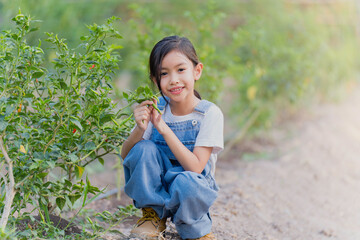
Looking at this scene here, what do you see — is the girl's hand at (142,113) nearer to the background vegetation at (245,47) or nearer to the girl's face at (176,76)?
the girl's face at (176,76)

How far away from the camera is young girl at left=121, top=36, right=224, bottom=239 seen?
2.12 meters

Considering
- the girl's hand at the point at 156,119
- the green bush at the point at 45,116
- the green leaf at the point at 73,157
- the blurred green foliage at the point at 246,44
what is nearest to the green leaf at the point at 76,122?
the green bush at the point at 45,116

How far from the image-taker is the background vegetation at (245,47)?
3717mm

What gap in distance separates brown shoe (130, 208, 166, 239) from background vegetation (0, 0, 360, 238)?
981 millimetres

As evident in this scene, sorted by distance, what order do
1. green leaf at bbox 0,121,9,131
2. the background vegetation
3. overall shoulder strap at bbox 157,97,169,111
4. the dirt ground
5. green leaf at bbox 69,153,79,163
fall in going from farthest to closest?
the background vegetation
the dirt ground
overall shoulder strap at bbox 157,97,169,111
green leaf at bbox 69,153,79,163
green leaf at bbox 0,121,9,131

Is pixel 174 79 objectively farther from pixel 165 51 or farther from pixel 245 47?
pixel 245 47

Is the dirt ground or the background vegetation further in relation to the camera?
the background vegetation

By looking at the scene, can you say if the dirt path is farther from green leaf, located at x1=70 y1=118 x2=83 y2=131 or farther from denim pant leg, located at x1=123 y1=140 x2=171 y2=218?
green leaf, located at x1=70 y1=118 x2=83 y2=131

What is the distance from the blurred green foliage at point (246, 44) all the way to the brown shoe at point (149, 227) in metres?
1.22

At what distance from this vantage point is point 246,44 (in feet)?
15.7

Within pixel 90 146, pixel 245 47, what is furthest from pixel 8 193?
pixel 245 47

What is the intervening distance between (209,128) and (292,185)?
6.12 ft

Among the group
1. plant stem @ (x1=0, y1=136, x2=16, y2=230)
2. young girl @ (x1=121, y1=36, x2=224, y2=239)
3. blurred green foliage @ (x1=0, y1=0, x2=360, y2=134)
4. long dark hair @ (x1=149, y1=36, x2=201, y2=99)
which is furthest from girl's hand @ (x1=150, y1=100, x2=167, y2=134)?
blurred green foliage @ (x1=0, y1=0, x2=360, y2=134)

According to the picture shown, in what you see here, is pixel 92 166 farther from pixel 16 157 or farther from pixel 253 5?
pixel 253 5
